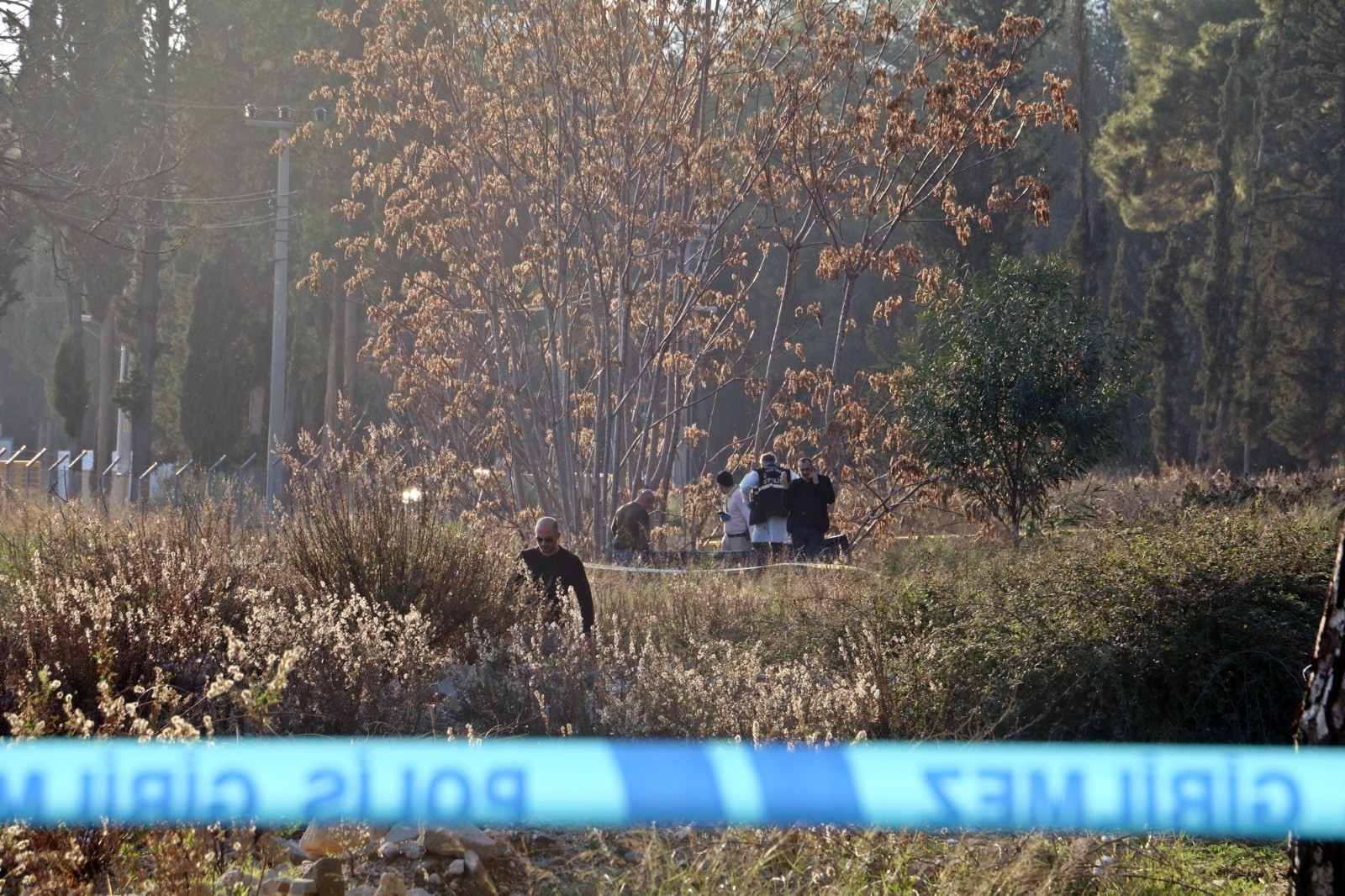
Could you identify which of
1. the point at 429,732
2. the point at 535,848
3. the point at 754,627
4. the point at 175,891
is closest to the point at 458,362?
the point at 754,627

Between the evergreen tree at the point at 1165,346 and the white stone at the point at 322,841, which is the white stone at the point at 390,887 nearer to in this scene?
the white stone at the point at 322,841

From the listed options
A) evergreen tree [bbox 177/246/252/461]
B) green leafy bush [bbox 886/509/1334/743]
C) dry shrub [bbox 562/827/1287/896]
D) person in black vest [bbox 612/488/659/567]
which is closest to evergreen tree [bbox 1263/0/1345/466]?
person in black vest [bbox 612/488/659/567]

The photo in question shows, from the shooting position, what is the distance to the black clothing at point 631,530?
1464 cm

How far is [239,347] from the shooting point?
41438 millimetres

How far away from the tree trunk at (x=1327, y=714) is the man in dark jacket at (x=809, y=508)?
11.1 metres

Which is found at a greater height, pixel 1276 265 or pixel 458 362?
pixel 1276 265

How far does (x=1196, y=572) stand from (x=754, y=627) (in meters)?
3.16

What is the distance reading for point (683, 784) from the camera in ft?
18.1

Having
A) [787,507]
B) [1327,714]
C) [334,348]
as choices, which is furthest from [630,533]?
[334,348]

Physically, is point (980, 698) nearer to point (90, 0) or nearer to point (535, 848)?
point (535, 848)

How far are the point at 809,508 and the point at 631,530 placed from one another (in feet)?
5.88

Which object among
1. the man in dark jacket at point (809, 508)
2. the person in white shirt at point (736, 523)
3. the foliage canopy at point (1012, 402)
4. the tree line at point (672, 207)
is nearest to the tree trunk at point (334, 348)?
the tree line at point (672, 207)

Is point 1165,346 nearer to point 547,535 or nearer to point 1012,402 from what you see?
point 1012,402

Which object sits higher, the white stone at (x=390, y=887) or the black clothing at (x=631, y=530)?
the white stone at (x=390, y=887)
